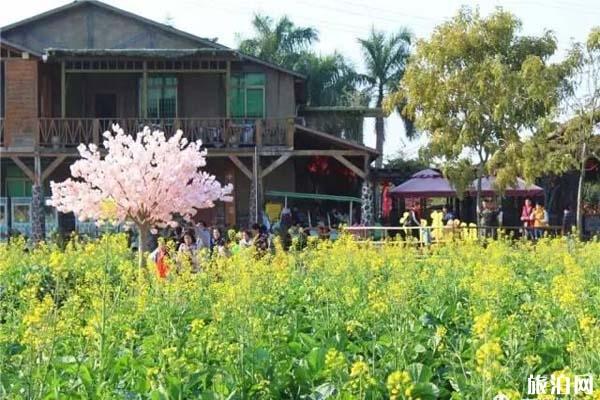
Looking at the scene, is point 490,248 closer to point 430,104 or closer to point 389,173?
point 430,104

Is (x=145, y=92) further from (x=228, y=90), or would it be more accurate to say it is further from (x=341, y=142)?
(x=341, y=142)

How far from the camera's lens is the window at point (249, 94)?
2661 centimetres

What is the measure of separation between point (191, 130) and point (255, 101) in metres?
2.84

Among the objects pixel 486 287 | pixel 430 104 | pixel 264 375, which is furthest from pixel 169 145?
pixel 430 104

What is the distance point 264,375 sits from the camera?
4824mm

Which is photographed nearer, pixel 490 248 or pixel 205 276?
pixel 205 276

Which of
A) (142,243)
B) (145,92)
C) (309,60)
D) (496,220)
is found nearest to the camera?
(142,243)

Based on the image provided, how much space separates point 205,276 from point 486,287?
2902 mm

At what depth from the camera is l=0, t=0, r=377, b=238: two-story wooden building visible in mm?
24094

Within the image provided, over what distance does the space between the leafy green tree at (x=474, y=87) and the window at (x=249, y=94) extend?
5.10 m

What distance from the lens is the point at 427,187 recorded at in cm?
2647

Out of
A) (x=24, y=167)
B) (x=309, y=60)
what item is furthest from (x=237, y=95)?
(x=309, y=60)

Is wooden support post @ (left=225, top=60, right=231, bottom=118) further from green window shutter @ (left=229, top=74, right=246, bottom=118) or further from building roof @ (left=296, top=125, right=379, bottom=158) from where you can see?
building roof @ (left=296, top=125, right=379, bottom=158)

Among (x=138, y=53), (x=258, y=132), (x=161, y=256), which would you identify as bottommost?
(x=161, y=256)
